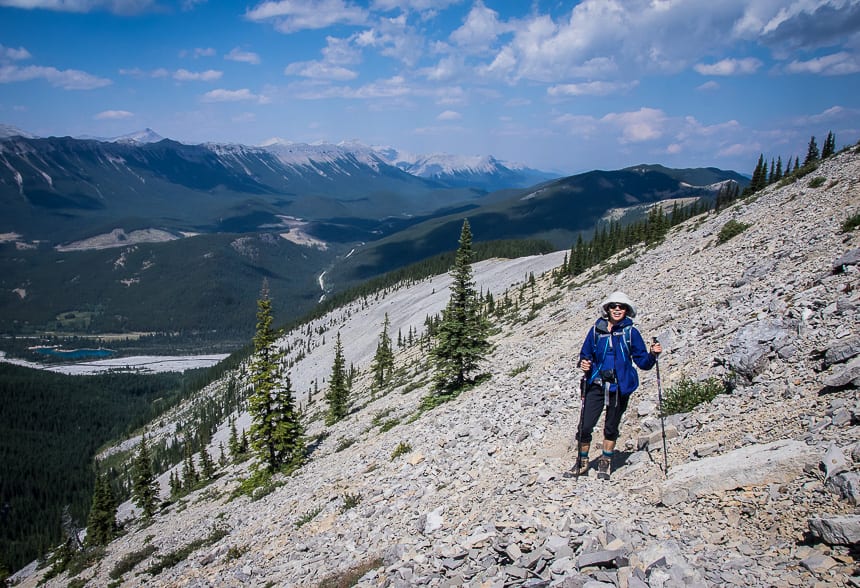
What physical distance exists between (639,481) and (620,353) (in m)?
2.66

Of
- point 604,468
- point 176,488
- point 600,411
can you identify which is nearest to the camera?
point 604,468

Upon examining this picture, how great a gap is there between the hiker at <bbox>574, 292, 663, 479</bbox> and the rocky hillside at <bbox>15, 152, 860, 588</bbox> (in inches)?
34.9

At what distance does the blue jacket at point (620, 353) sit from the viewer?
384 inches

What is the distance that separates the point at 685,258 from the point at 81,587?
148 feet

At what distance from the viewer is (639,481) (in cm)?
945

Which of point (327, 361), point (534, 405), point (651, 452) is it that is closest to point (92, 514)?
point (534, 405)

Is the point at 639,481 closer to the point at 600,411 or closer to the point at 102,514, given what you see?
the point at 600,411

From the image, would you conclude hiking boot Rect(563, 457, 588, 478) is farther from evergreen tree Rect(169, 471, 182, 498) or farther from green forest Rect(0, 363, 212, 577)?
green forest Rect(0, 363, 212, 577)

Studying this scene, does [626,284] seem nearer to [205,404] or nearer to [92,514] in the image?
[92,514]

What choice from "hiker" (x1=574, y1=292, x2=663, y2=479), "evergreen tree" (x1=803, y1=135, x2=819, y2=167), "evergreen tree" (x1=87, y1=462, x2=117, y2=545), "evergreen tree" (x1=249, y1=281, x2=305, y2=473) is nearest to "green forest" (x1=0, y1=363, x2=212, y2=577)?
"evergreen tree" (x1=87, y1=462, x2=117, y2=545)

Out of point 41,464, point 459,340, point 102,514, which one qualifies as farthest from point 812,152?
point 41,464

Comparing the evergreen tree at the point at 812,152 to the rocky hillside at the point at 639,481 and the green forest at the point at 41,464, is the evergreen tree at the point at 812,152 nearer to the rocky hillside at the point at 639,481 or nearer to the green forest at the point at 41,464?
the rocky hillside at the point at 639,481

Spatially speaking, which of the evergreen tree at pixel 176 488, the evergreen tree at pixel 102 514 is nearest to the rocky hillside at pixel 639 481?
the evergreen tree at pixel 102 514

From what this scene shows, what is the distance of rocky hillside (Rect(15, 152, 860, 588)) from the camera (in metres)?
6.95
